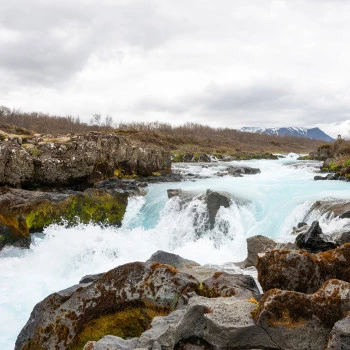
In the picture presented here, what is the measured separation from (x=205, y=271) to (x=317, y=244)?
2992mm

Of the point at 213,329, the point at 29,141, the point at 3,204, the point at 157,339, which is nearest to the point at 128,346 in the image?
the point at 157,339

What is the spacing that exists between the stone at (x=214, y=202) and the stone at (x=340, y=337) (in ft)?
41.0

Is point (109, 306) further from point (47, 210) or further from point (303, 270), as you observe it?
point (47, 210)

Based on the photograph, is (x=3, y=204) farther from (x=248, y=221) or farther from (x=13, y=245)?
(x=248, y=221)

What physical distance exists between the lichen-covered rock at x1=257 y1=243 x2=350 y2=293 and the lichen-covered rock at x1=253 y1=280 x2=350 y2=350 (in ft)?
2.94

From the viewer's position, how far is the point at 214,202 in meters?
16.0

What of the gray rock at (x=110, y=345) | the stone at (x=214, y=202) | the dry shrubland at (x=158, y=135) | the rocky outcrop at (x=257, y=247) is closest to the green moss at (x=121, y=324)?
the gray rock at (x=110, y=345)

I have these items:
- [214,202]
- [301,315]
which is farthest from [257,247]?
[301,315]

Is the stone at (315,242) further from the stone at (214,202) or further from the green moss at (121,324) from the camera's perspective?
the stone at (214,202)

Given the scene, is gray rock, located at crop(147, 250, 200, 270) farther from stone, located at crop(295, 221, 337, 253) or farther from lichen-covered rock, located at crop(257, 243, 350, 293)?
lichen-covered rock, located at crop(257, 243, 350, 293)

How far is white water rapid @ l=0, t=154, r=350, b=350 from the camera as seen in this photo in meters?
11.0

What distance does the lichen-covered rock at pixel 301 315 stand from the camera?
131 inches

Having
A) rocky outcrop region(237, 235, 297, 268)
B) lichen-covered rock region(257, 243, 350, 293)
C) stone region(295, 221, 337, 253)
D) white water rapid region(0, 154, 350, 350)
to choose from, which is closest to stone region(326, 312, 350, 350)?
lichen-covered rock region(257, 243, 350, 293)

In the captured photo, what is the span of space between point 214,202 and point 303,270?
11.6 metres
